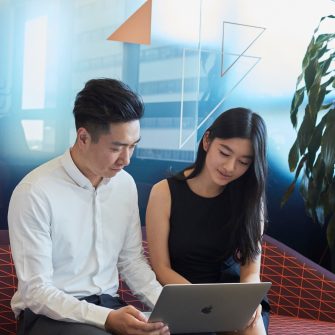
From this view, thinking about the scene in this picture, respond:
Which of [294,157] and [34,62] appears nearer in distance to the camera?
[34,62]

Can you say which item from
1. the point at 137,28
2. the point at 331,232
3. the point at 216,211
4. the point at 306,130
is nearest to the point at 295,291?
the point at 331,232

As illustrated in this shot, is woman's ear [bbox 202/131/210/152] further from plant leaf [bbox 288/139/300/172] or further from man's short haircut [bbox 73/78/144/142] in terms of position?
plant leaf [bbox 288/139/300/172]

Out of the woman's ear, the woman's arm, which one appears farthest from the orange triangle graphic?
the woman's arm

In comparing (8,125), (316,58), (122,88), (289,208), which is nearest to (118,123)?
(122,88)

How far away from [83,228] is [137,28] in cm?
116

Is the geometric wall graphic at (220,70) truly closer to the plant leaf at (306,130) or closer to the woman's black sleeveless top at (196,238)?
the plant leaf at (306,130)

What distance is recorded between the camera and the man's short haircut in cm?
162

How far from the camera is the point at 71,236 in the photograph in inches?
65.6

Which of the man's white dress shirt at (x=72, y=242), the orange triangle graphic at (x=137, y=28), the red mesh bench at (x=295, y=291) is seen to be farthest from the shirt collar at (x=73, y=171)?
the orange triangle graphic at (x=137, y=28)

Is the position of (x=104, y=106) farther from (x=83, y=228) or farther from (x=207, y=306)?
(x=207, y=306)

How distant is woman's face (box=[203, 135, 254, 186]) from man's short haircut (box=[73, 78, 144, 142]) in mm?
369

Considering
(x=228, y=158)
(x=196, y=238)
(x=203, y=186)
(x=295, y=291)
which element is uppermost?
(x=228, y=158)

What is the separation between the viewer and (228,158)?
6.25 feet

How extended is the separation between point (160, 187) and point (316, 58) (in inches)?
44.0
